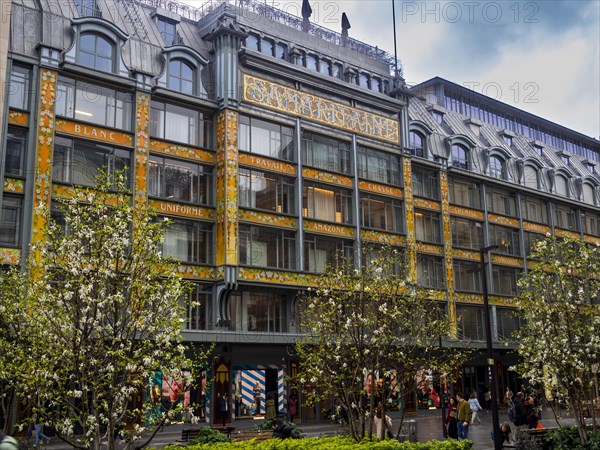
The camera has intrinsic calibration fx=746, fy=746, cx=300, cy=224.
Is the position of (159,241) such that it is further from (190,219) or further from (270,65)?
(270,65)

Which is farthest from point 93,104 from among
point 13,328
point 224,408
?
point 13,328

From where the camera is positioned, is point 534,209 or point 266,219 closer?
point 266,219

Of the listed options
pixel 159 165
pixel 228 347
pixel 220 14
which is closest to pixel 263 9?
pixel 220 14

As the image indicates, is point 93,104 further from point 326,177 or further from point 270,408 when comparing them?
point 270,408

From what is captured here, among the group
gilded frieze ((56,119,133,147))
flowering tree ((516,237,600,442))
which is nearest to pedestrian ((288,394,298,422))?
gilded frieze ((56,119,133,147))

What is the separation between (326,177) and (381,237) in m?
5.58

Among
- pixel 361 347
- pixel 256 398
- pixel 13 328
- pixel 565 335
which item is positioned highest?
pixel 13 328

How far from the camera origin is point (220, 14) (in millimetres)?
46625

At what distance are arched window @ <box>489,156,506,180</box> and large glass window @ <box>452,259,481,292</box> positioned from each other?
9.04 meters

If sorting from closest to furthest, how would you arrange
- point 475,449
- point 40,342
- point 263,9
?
point 40,342, point 475,449, point 263,9

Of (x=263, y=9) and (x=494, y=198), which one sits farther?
(x=494, y=198)

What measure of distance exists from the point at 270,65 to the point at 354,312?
87.7ft

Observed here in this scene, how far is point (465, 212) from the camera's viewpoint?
57469 mm

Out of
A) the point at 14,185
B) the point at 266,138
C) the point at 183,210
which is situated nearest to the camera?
the point at 14,185
